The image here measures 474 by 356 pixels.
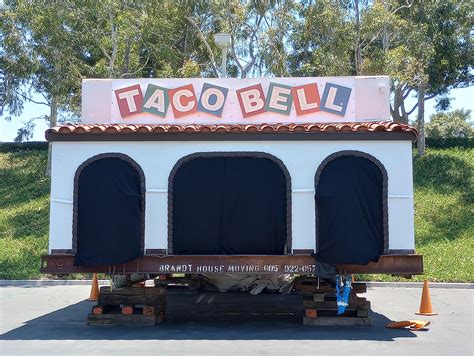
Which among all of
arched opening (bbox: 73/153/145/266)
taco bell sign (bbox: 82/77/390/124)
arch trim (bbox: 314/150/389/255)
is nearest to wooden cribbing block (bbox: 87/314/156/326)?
arched opening (bbox: 73/153/145/266)

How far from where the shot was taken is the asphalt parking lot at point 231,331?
368 inches

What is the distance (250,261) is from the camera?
11.0 m

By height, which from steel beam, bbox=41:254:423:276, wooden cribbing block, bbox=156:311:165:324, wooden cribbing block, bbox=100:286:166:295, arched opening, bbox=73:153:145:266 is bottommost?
wooden cribbing block, bbox=156:311:165:324

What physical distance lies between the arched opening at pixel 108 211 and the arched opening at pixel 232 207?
0.61 meters

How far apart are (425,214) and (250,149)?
16.0 meters

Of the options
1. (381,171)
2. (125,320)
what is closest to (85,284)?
(125,320)

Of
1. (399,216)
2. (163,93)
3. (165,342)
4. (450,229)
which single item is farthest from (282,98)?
(450,229)

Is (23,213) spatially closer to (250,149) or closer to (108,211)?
(108,211)

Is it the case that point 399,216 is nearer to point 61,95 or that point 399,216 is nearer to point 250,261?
point 250,261

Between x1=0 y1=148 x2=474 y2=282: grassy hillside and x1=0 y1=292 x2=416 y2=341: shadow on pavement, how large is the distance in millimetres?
7219

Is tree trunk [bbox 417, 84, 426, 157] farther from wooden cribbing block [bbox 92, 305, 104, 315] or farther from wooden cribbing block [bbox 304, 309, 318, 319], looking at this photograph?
wooden cribbing block [bbox 92, 305, 104, 315]

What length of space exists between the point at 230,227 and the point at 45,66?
63.7 feet

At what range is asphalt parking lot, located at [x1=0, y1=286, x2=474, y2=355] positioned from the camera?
9344 mm

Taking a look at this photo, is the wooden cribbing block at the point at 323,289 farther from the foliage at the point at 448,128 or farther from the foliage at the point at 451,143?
the foliage at the point at 448,128
